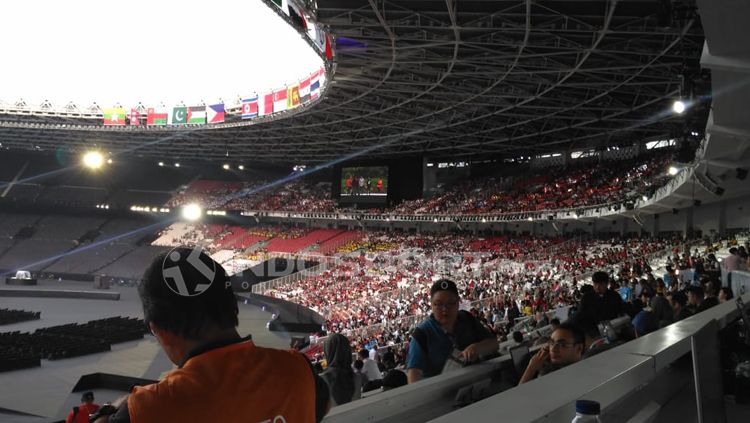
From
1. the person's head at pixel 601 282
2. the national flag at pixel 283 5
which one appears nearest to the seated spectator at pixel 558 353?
the person's head at pixel 601 282

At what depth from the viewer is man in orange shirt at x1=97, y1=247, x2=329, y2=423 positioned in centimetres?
141

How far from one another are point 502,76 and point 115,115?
31.1 m

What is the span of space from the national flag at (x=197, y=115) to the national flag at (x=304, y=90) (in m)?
10.8

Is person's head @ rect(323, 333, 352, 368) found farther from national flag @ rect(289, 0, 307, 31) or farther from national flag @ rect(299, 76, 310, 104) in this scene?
national flag @ rect(299, 76, 310, 104)

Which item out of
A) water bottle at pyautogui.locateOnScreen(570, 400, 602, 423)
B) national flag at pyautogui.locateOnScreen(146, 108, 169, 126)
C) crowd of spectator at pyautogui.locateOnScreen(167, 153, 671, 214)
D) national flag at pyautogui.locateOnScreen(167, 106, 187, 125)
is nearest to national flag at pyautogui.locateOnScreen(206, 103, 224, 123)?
national flag at pyautogui.locateOnScreen(167, 106, 187, 125)

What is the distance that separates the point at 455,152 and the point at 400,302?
23.3 m

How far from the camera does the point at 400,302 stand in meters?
25.2

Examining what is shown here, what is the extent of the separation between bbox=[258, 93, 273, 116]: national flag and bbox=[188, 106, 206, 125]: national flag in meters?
5.59

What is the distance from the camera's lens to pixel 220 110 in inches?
1519

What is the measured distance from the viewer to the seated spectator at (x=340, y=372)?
3.66 metres

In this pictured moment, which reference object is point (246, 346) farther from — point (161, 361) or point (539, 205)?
point (539, 205)

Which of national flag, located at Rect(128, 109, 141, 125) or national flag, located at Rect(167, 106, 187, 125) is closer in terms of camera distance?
national flag, located at Rect(167, 106, 187, 125)

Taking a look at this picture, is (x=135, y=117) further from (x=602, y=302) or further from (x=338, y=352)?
(x=338, y=352)

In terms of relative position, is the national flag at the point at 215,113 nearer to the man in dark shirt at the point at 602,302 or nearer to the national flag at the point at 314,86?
the national flag at the point at 314,86
